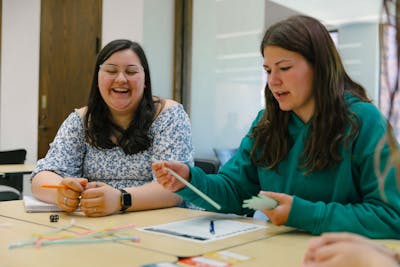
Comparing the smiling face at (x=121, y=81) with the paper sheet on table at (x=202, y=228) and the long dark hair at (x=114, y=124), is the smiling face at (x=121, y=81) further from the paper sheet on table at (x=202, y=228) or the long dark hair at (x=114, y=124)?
the paper sheet on table at (x=202, y=228)

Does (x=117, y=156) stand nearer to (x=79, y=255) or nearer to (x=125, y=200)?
(x=125, y=200)

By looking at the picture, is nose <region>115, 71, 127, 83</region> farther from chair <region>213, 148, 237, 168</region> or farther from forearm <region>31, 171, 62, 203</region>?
chair <region>213, 148, 237, 168</region>

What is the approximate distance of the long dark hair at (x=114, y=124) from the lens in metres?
→ 2.03

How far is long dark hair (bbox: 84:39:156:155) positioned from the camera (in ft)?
6.67

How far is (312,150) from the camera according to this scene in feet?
4.88

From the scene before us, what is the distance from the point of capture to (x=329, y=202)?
1.49 meters

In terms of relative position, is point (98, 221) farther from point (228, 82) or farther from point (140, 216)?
point (228, 82)

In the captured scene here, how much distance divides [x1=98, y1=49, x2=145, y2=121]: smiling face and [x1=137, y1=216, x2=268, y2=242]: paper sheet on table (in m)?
0.76

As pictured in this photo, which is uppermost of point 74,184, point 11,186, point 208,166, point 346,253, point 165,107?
point 165,107

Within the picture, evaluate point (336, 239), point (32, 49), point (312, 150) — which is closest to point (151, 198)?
point (312, 150)

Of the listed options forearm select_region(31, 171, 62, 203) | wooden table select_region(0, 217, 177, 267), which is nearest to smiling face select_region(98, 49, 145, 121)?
forearm select_region(31, 171, 62, 203)

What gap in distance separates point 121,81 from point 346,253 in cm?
151

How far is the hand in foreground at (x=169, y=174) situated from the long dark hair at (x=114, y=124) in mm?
464

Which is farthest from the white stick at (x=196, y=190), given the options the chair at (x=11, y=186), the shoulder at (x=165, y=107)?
the chair at (x=11, y=186)
